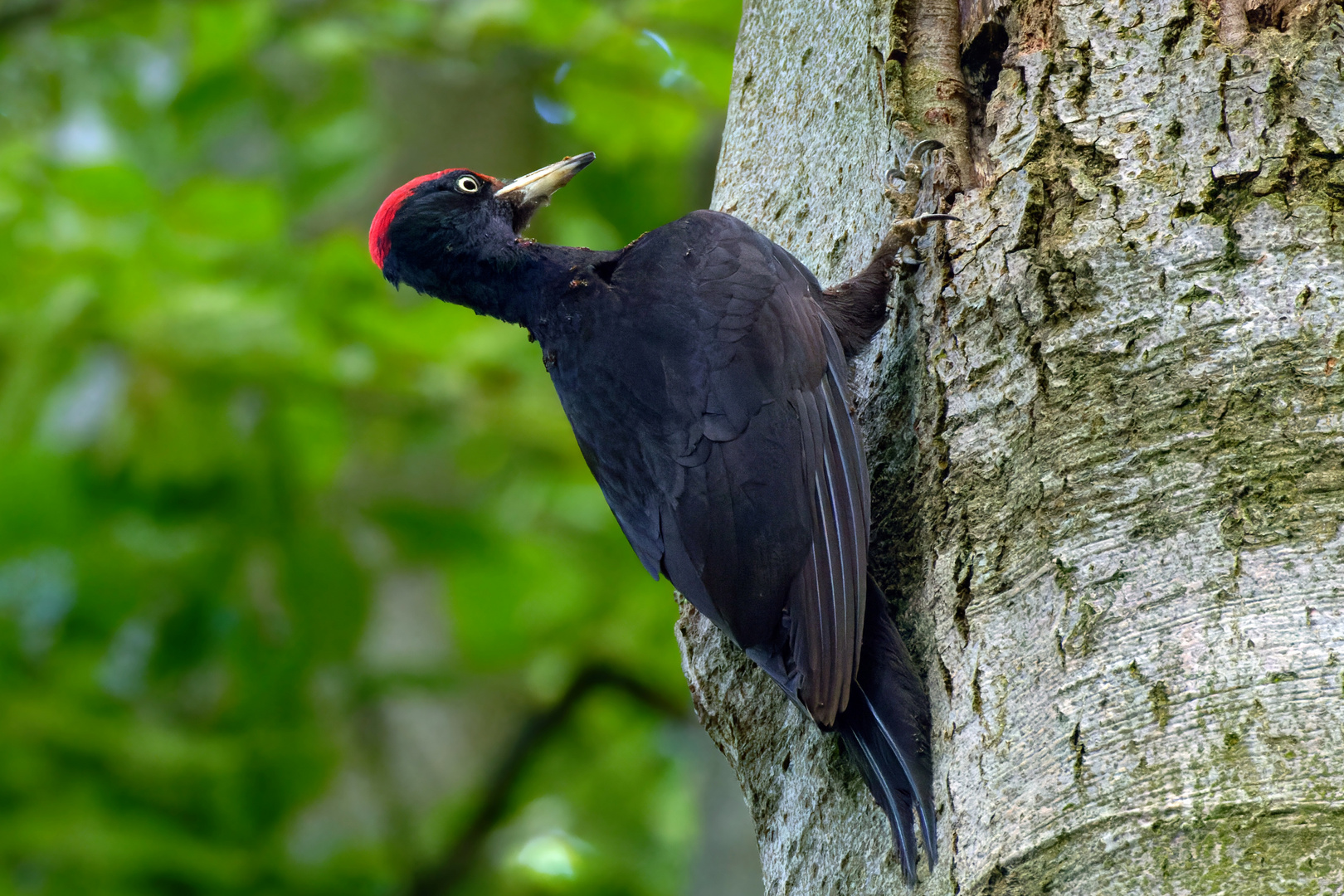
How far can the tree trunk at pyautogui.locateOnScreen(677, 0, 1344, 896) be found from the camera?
1.47m

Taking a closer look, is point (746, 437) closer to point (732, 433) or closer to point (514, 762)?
point (732, 433)

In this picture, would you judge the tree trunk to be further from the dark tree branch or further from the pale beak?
the dark tree branch

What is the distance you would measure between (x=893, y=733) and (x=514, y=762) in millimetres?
3513

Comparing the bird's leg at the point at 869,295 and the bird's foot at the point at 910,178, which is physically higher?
the bird's foot at the point at 910,178

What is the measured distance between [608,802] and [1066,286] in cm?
465

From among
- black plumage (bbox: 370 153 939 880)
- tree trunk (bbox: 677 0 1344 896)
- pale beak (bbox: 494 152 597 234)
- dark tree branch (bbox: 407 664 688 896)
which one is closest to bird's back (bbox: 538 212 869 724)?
black plumage (bbox: 370 153 939 880)

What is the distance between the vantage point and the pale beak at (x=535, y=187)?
10.9 ft

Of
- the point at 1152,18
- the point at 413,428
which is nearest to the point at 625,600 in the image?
the point at 413,428

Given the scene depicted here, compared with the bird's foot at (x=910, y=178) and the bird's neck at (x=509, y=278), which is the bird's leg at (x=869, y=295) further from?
the bird's neck at (x=509, y=278)

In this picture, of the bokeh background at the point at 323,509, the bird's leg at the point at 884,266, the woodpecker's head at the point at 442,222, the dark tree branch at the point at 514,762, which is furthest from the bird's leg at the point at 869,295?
the dark tree branch at the point at 514,762

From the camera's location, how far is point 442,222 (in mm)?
3146

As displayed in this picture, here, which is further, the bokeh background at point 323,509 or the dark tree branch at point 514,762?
the dark tree branch at point 514,762

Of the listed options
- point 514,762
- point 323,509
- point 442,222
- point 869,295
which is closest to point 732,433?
point 869,295

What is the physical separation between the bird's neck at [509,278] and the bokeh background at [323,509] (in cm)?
108
